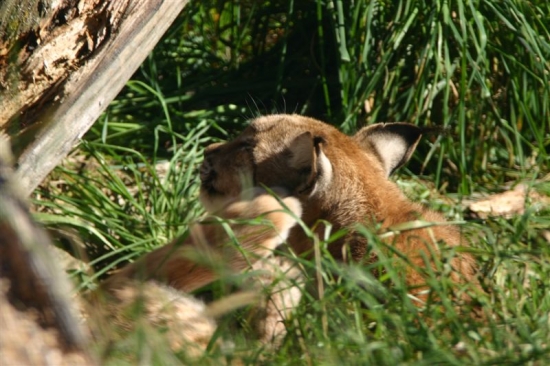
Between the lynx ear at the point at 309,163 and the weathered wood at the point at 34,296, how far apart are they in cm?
174

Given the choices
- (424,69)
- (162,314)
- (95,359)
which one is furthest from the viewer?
(424,69)

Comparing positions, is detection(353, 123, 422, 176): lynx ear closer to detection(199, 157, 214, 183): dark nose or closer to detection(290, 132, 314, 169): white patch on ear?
detection(290, 132, 314, 169): white patch on ear

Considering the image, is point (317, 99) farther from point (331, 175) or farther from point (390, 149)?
point (331, 175)

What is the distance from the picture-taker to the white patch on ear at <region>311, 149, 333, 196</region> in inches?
163

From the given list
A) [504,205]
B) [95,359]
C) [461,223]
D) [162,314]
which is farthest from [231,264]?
[504,205]

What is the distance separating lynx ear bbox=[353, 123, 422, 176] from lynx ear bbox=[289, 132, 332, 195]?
60cm

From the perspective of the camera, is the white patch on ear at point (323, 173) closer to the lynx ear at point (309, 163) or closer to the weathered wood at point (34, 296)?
the lynx ear at point (309, 163)

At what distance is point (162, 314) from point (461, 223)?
121 centimetres

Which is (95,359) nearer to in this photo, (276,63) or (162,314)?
(162,314)

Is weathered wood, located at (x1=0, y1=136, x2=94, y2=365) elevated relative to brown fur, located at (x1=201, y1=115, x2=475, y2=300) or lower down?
elevated

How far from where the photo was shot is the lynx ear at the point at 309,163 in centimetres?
412

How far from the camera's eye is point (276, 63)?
6719 millimetres

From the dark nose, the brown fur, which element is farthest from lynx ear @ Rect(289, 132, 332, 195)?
the dark nose

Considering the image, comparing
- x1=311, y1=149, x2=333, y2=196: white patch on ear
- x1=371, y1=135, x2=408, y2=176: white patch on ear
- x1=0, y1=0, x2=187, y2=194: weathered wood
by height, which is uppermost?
x1=0, y1=0, x2=187, y2=194: weathered wood
